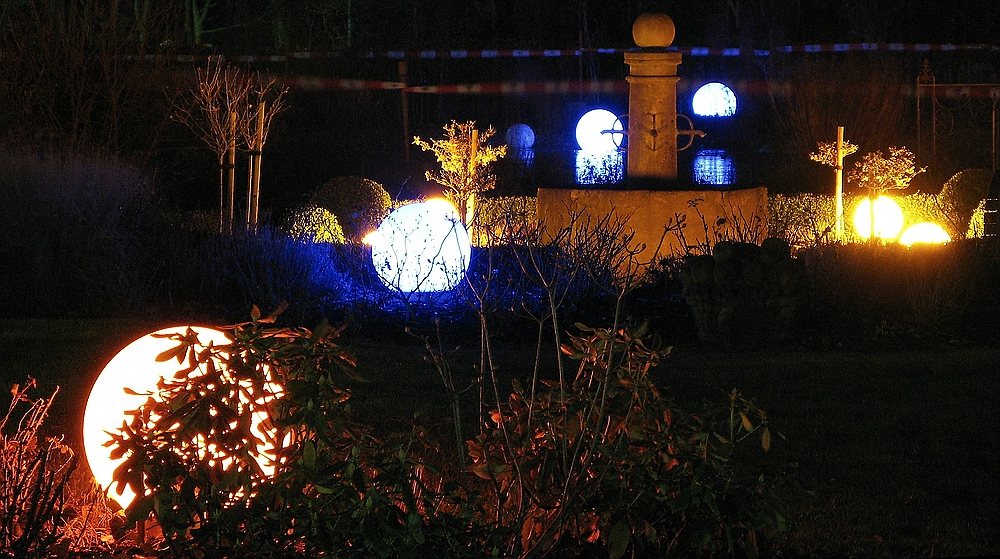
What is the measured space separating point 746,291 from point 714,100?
1622 cm

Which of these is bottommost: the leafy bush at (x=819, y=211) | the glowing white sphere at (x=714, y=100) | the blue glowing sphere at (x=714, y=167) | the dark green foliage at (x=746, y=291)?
the dark green foliage at (x=746, y=291)

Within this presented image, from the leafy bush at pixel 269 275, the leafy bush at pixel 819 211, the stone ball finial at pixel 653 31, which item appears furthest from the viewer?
the leafy bush at pixel 819 211

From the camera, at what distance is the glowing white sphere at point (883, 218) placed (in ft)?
37.9

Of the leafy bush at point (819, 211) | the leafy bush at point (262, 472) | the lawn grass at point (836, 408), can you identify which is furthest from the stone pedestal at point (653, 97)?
the leafy bush at point (262, 472)

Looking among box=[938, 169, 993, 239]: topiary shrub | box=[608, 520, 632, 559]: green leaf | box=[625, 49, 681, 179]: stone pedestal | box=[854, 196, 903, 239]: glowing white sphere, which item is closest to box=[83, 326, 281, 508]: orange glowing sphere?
box=[608, 520, 632, 559]: green leaf

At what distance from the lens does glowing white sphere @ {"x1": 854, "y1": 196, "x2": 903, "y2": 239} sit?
11.6 metres

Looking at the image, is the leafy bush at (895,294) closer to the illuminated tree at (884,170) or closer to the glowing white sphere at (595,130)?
the illuminated tree at (884,170)

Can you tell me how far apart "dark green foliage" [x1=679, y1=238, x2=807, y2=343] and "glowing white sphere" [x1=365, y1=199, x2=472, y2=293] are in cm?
161

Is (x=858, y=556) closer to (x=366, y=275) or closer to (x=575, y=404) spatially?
(x=575, y=404)

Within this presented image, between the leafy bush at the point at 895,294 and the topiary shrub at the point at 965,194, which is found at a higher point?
the topiary shrub at the point at 965,194

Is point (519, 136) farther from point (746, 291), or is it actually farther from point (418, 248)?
point (746, 291)

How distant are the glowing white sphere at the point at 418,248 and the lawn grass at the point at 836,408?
0.61m

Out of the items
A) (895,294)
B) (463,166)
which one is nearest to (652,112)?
(463,166)

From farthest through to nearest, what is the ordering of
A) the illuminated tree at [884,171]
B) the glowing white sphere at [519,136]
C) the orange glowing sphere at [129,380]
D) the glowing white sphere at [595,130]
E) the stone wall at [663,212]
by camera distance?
1. the glowing white sphere at [519,136]
2. the glowing white sphere at [595,130]
3. the illuminated tree at [884,171]
4. the stone wall at [663,212]
5. the orange glowing sphere at [129,380]
